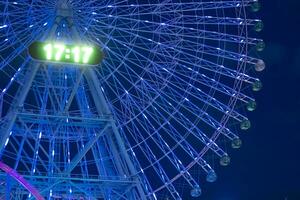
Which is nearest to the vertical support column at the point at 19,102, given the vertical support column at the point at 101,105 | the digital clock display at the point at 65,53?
the digital clock display at the point at 65,53

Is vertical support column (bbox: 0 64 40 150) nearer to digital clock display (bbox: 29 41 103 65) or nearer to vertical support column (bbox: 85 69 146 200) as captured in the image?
digital clock display (bbox: 29 41 103 65)

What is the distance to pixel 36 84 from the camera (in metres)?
35.5

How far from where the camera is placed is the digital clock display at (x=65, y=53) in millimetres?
30203

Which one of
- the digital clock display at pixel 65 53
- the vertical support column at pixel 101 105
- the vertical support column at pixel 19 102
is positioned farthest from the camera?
the vertical support column at pixel 101 105

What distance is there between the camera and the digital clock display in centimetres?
3020

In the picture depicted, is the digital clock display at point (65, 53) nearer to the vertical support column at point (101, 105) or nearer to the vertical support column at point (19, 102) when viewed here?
the vertical support column at point (19, 102)

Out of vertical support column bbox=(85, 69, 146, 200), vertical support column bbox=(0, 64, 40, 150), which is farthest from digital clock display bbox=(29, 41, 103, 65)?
vertical support column bbox=(85, 69, 146, 200)

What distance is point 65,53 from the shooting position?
1205 inches

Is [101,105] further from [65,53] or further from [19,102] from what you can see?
[65,53]

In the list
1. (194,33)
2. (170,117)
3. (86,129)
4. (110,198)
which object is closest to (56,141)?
(86,129)

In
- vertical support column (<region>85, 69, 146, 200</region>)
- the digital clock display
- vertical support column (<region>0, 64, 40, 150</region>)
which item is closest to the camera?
the digital clock display

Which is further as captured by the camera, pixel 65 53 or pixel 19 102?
pixel 19 102

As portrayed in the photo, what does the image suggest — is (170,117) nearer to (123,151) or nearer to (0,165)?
(123,151)

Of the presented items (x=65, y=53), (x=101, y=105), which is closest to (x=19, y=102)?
(x=65, y=53)
